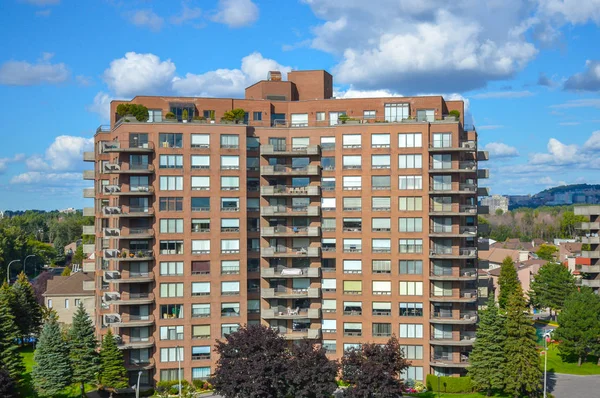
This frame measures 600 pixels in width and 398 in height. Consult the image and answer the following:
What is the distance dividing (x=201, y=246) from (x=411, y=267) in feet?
75.8

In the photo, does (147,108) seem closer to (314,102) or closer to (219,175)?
(219,175)

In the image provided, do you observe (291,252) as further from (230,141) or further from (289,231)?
(230,141)

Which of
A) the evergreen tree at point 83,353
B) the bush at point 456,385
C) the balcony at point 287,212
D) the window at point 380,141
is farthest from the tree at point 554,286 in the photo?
the evergreen tree at point 83,353

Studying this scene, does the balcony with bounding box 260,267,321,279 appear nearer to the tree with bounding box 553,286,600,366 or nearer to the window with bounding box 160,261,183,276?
the window with bounding box 160,261,183,276

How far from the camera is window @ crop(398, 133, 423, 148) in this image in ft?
255

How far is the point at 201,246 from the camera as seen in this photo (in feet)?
252

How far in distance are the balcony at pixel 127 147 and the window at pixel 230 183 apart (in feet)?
27.4

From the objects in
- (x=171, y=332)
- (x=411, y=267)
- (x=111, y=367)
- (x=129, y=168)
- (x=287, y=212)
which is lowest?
(x=111, y=367)

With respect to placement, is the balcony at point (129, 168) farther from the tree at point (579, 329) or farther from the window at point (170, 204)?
the tree at point (579, 329)

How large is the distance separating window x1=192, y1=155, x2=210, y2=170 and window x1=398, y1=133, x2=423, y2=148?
21.1 meters

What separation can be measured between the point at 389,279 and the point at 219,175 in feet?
71.8

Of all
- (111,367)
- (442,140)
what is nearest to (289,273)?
(111,367)

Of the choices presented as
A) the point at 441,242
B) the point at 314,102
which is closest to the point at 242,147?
the point at 314,102

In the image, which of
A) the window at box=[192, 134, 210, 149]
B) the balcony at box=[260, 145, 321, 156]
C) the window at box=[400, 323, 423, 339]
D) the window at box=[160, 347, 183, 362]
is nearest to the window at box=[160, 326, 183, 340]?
the window at box=[160, 347, 183, 362]
